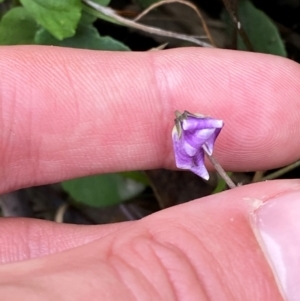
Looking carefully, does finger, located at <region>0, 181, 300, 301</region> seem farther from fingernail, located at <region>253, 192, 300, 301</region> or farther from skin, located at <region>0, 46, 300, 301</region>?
skin, located at <region>0, 46, 300, 301</region>

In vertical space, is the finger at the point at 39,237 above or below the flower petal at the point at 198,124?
below

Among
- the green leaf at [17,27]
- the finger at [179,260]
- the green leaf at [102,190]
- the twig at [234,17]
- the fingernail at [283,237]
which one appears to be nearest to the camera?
the finger at [179,260]

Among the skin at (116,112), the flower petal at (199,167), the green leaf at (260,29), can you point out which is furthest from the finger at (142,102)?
the flower petal at (199,167)

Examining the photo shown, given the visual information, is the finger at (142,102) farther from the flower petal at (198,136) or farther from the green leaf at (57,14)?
the flower petal at (198,136)

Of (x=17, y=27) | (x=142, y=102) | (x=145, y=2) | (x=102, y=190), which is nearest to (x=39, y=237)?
(x=102, y=190)

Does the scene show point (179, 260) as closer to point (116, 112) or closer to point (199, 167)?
point (199, 167)

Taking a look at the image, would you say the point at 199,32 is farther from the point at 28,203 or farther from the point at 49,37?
the point at 28,203
